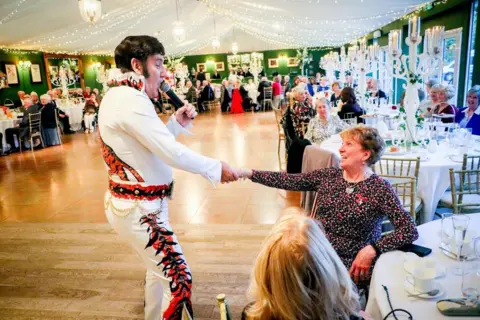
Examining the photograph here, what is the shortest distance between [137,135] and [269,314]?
938 mm

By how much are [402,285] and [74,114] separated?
1106 cm

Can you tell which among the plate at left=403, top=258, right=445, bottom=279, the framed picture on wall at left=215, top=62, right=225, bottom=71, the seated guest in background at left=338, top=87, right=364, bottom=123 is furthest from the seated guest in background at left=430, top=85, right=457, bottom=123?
the framed picture on wall at left=215, top=62, right=225, bottom=71

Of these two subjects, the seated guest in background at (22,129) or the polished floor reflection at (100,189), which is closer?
the polished floor reflection at (100,189)

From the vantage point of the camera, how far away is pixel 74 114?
10.9 m

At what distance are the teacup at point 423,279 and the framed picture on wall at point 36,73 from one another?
15.1 meters

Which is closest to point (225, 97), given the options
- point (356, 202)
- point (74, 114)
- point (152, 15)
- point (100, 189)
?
point (74, 114)

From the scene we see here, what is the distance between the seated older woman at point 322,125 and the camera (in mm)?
4379

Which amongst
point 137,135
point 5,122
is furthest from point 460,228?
point 5,122

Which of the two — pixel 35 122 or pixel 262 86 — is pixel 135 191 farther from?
pixel 262 86

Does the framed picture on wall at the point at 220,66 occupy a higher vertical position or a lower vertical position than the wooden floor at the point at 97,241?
higher

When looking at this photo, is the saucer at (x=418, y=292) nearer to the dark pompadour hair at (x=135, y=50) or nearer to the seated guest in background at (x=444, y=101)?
the dark pompadour hair at (x=135, y=50)

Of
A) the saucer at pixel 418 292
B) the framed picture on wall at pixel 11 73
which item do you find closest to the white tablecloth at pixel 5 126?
the framed picture on wall at pixel 11 73

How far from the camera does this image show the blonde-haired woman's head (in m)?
0.95

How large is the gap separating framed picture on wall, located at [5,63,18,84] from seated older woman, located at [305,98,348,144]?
1178 cm
